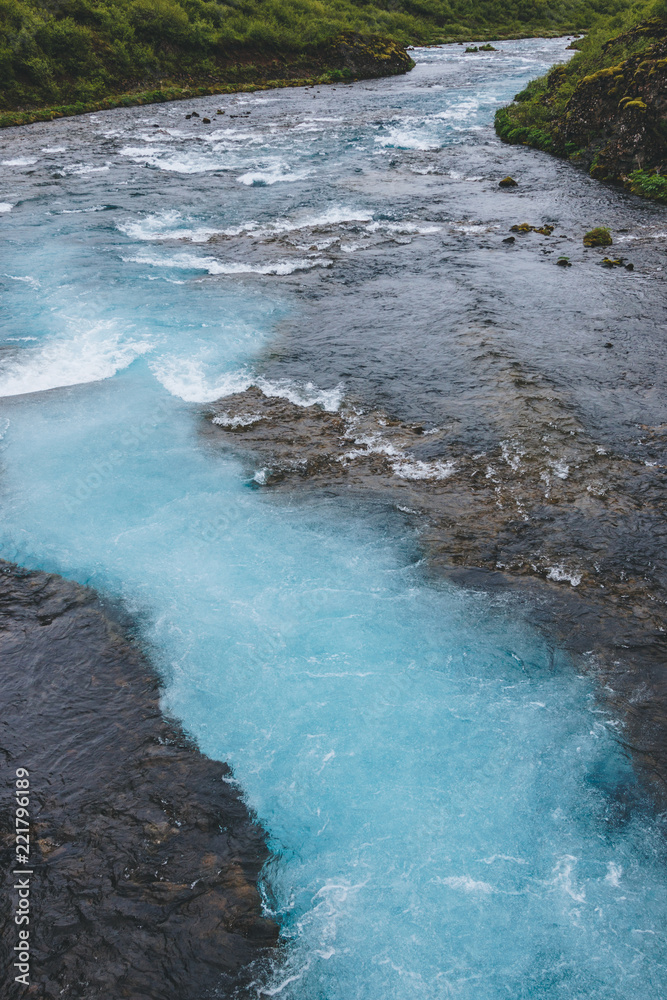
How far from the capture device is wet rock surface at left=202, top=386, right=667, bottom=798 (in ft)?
23.1

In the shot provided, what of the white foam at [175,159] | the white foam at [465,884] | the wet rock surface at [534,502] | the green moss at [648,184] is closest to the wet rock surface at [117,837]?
the white foam at [465,884]

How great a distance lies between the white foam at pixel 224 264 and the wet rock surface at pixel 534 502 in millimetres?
6208

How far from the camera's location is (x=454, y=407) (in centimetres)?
1073

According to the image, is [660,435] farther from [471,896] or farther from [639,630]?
[471,896]

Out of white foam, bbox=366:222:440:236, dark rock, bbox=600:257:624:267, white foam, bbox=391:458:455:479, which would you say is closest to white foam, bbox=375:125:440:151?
white foam, bbox=366:222:440:236

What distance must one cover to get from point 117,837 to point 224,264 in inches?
575

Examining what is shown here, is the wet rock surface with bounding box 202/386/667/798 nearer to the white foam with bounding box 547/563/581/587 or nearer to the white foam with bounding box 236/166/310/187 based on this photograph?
the white foam with bounding box 547/563/581/587

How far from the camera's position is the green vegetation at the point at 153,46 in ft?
118

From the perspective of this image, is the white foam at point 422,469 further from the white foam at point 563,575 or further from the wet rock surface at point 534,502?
the white foam at point 563,575

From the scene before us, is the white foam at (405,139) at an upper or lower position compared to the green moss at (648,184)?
upper

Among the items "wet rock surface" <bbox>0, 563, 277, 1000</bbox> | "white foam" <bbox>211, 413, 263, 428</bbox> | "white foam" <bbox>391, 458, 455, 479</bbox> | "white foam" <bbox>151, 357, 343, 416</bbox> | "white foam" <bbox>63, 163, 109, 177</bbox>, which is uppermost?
"white foam" <bbox>63, 163, 109, 177</bbox>

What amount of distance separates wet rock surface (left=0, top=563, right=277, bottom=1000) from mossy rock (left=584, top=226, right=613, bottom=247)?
16166mm

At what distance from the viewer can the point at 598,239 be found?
16.7 metres

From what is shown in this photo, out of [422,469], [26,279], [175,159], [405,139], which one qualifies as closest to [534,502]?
[422,469]
